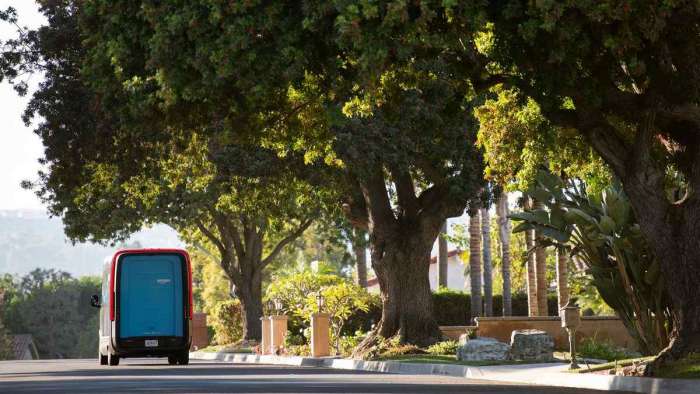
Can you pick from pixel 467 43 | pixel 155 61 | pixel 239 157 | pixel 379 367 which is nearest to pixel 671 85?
pixel 467 43

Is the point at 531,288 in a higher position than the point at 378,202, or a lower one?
lower

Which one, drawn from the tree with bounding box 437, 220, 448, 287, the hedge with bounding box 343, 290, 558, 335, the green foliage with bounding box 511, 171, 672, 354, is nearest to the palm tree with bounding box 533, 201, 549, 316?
the hedge with bounding box 343, 290, 558, 335

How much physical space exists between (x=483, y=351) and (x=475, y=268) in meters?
23.4

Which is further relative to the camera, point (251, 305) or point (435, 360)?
point (251, 305)

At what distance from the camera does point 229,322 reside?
59781 mm

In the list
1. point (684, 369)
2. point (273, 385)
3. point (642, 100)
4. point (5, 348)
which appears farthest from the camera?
point (5, 348)

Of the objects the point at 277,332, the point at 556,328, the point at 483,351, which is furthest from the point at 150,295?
the point at 277,332

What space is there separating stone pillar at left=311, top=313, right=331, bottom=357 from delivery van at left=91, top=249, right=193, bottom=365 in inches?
202

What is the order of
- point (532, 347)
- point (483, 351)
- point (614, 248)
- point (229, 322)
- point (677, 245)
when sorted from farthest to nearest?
point (229, 322), point (483, 351), point (532, 347), point (614, 248), point (677, 245)

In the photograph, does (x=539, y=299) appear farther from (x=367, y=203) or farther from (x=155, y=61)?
(x=155, y=61)

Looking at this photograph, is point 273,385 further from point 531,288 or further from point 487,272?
point 487,272

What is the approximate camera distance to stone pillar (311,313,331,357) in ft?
120

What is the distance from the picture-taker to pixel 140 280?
30.7 meters

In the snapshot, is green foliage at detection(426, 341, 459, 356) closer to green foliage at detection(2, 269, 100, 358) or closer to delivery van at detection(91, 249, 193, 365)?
delivery van at detection(91, 249, 193, 365)
